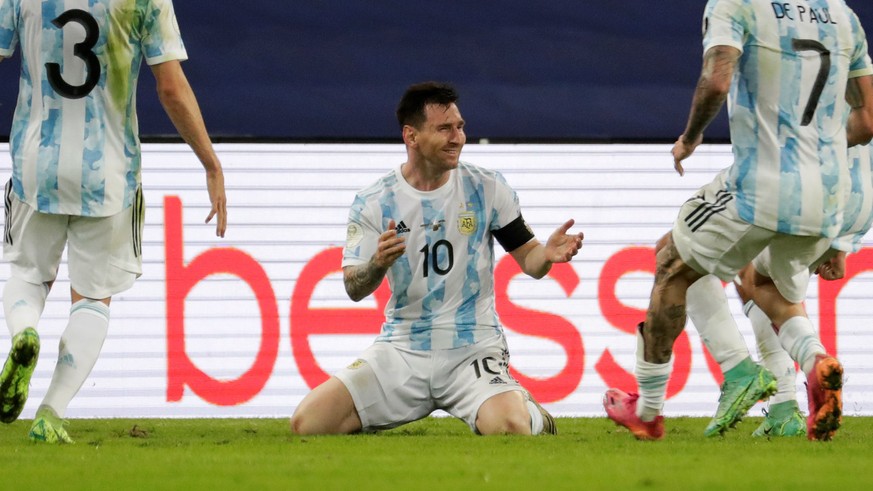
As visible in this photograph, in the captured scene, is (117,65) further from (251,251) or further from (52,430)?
(251,251)

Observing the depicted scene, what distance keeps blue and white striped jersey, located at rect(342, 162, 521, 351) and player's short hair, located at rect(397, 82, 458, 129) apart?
0.34 m

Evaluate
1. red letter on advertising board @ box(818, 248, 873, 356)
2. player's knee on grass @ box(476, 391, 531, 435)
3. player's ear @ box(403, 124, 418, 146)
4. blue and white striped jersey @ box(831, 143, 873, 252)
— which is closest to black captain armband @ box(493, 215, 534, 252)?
player's ear @ box(403, 124, 418, 146)

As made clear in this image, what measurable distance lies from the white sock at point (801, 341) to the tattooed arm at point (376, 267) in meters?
1.52

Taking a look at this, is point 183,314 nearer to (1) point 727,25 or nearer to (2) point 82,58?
(2) point 82,58

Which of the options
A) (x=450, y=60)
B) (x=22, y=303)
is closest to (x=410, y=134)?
(x=450, y=60)

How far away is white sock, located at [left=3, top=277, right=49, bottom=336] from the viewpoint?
16.2ft

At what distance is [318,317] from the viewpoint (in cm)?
780

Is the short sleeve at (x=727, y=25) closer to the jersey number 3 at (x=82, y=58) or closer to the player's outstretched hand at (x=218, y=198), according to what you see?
the player's outstretched hand at (x=218, y=198)

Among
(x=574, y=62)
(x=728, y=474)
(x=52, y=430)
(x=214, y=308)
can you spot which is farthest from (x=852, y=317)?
(x=52, y=430)

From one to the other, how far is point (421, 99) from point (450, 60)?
5.37ft

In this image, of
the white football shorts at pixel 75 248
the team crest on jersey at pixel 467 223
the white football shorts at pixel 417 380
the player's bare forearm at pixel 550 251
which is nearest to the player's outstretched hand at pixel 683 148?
the player's bare forearm at pixel 550 251

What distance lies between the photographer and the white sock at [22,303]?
4.93 metres

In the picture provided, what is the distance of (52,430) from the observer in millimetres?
4973

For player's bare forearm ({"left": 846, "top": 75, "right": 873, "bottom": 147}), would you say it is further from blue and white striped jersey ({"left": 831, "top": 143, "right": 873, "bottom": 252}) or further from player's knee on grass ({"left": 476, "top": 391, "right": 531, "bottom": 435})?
player's knee on grass ({"left": 476, "top": 391, "right": 531, "bottom": 435})
